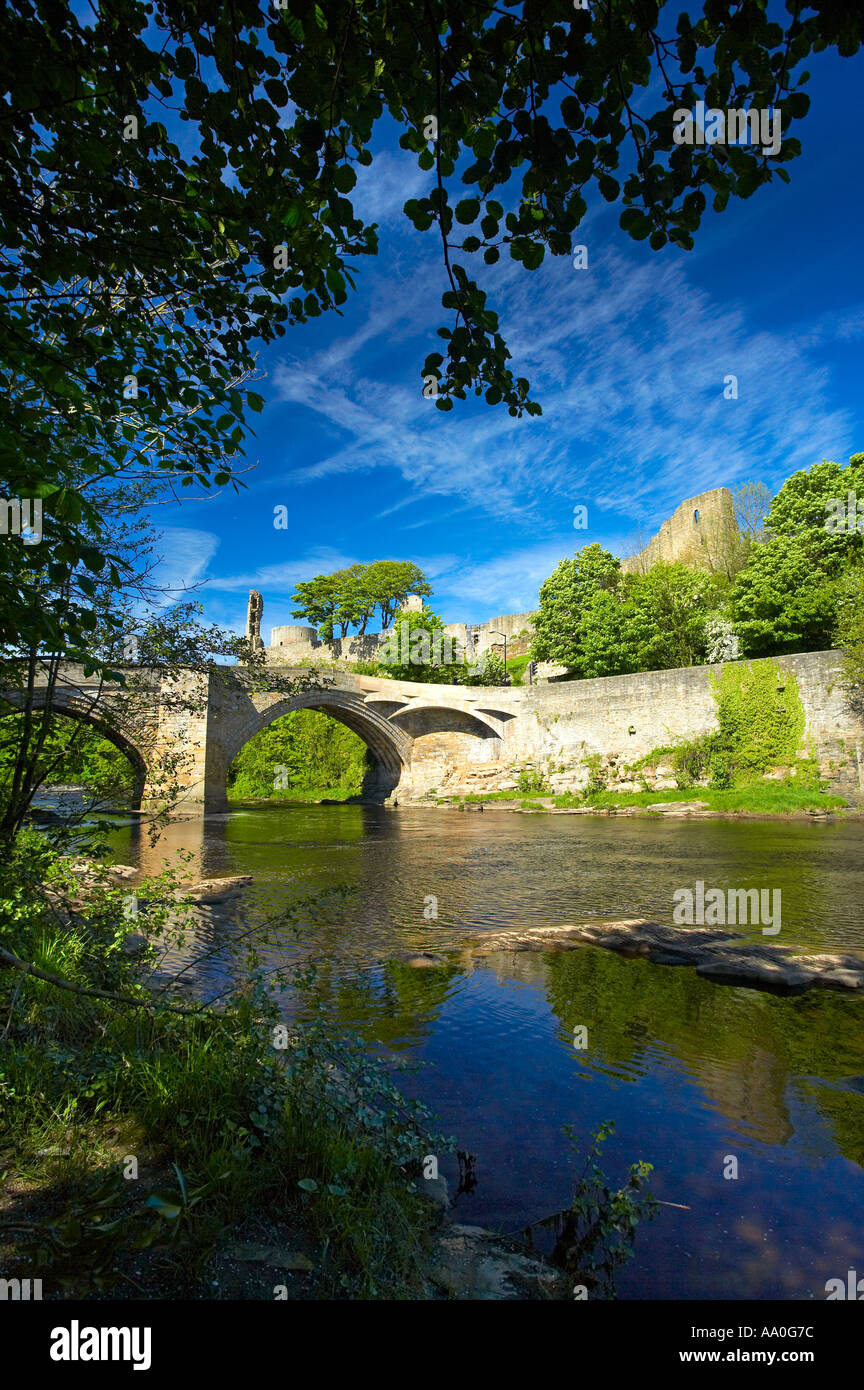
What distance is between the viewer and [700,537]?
159 feet

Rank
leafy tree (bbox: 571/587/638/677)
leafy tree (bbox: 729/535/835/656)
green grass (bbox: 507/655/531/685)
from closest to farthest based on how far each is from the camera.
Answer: leafy tree (bbox: 729/535/835/656) → leafy tree (bbox: 571/587/638/677) → green grass (bbox: 507/655/531/685)

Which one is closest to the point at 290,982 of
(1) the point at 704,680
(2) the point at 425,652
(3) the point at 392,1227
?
(3) the point at 392,1227

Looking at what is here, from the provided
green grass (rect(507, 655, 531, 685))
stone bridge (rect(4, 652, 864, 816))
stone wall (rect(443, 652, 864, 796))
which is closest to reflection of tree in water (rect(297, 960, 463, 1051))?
stone bridge (rect(4, 652, 864, 816))

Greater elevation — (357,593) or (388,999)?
(357,593)

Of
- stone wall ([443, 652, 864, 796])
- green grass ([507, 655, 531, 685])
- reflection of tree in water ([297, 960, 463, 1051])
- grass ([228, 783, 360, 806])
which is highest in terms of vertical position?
green grass ([507, 655, 531, 685])

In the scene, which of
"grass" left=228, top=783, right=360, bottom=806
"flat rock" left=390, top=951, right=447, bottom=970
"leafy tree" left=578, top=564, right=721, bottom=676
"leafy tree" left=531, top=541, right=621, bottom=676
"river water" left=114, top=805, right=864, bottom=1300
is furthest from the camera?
"grass" left=228, top=783, right=360, bottom=806

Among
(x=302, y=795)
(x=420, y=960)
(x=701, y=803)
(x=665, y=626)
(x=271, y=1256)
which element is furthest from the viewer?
(x=302, y=795)

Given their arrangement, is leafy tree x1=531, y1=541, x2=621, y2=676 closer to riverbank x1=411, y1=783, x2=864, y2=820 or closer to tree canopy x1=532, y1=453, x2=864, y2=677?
tree canopy x1=532, y1=453, x2=864, y2=677

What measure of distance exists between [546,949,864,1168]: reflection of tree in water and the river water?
0.07ft

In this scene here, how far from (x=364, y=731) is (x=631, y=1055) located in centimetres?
3303

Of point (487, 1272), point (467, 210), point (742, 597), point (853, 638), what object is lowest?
point (487, 1272)

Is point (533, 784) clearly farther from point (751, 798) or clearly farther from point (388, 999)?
point (388, 999)

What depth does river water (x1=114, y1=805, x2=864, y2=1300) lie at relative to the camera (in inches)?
122

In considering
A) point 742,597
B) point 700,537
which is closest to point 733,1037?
point 742,597
